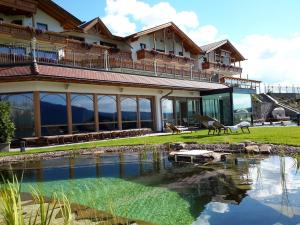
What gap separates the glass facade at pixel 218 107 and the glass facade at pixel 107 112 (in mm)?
10488

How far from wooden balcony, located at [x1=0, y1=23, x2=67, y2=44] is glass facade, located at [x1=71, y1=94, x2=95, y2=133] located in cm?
703

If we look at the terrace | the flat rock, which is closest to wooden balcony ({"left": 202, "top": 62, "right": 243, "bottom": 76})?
the terrace

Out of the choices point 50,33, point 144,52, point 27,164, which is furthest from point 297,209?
point 144,52

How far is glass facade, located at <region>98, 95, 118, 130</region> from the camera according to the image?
2258 centimetres

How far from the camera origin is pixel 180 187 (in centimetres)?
830

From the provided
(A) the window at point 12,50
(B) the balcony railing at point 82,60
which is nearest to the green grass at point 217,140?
(B) the balcony railing at point 82,60

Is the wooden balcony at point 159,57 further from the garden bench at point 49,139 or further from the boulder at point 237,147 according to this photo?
the boulder at point 237,147

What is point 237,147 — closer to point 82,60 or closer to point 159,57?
point 82,60

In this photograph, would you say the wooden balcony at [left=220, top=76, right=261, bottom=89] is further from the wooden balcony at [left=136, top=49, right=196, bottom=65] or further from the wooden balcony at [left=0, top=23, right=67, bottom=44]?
the wooden balcony at [left=0, top=23, right=67, bottom=44]

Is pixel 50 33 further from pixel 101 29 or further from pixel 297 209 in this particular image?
pixel 297 209

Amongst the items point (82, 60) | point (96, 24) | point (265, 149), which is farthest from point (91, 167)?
point (96, 24)

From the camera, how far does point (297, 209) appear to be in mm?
6164

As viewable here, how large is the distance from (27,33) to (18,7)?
2.00 m

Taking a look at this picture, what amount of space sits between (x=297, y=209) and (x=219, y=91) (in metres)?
24.8
